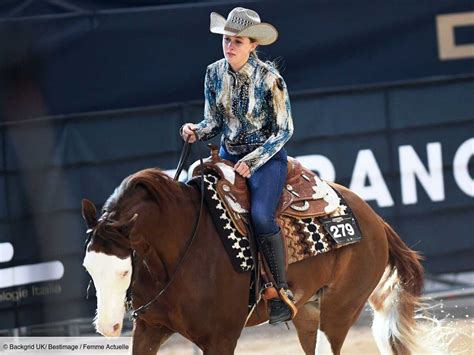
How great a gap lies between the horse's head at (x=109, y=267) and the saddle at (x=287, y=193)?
650 millimetres

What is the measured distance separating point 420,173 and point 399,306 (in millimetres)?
2042

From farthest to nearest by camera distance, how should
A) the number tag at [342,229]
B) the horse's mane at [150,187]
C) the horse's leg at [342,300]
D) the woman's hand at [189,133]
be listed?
the horse's leg at [342,300], the number tag at [342,229], the woman's hand at [189,133], the horse's mane at [150,187]

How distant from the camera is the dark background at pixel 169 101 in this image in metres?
6.78

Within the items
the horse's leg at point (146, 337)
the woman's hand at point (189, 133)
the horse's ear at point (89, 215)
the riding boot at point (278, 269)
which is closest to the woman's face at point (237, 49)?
the woman's hand at point (189, 133)

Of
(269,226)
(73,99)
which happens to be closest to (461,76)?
(73,99)

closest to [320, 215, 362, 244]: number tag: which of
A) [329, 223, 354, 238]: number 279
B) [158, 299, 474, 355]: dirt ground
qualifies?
[329, 223, 354, 238]: number 279

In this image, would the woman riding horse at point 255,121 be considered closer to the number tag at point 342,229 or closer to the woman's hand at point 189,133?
the woman's hand at point 189,133

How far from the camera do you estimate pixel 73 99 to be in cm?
696

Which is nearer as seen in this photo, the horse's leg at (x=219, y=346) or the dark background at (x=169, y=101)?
the horse's leg at (x=219, y=346)

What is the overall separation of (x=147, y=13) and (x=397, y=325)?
108 inches

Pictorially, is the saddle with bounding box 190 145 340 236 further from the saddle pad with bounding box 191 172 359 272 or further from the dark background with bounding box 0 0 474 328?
the dark background with bounding box 0 0 474 328

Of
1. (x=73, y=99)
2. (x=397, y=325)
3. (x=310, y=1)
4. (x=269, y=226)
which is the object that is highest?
(x=310, y=1)

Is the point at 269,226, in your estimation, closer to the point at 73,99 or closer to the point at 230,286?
the point at 230,286

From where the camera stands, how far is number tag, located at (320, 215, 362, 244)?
5.27m
